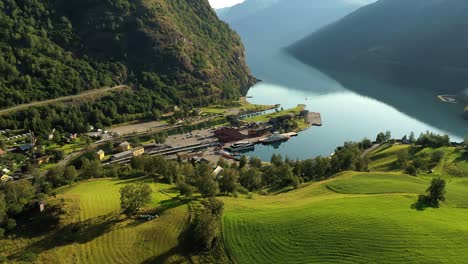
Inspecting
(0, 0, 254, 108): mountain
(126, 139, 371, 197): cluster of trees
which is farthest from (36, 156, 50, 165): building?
(0, 0, 254, 108): mountain

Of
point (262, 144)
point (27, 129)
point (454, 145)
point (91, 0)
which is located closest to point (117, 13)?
point (91, 0)

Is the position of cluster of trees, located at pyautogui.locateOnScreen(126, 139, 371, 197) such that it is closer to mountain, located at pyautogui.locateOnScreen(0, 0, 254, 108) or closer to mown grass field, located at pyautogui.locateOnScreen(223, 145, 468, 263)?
mown grass field, located at pyautogui.locateOnScreen(223, 145, 468, 263)

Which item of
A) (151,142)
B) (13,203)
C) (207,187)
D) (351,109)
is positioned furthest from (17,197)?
(351,109)

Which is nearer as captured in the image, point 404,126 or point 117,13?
point 404,126

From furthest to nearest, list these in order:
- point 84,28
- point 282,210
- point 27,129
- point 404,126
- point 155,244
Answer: point 84,28, point 404,126, point 27,129, point 282,210, point 155,244

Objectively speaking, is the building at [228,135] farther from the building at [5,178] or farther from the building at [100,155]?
the building at [5,178]

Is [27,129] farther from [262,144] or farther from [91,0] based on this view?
[91,0]

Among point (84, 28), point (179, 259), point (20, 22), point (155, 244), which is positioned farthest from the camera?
point (84, 28)
